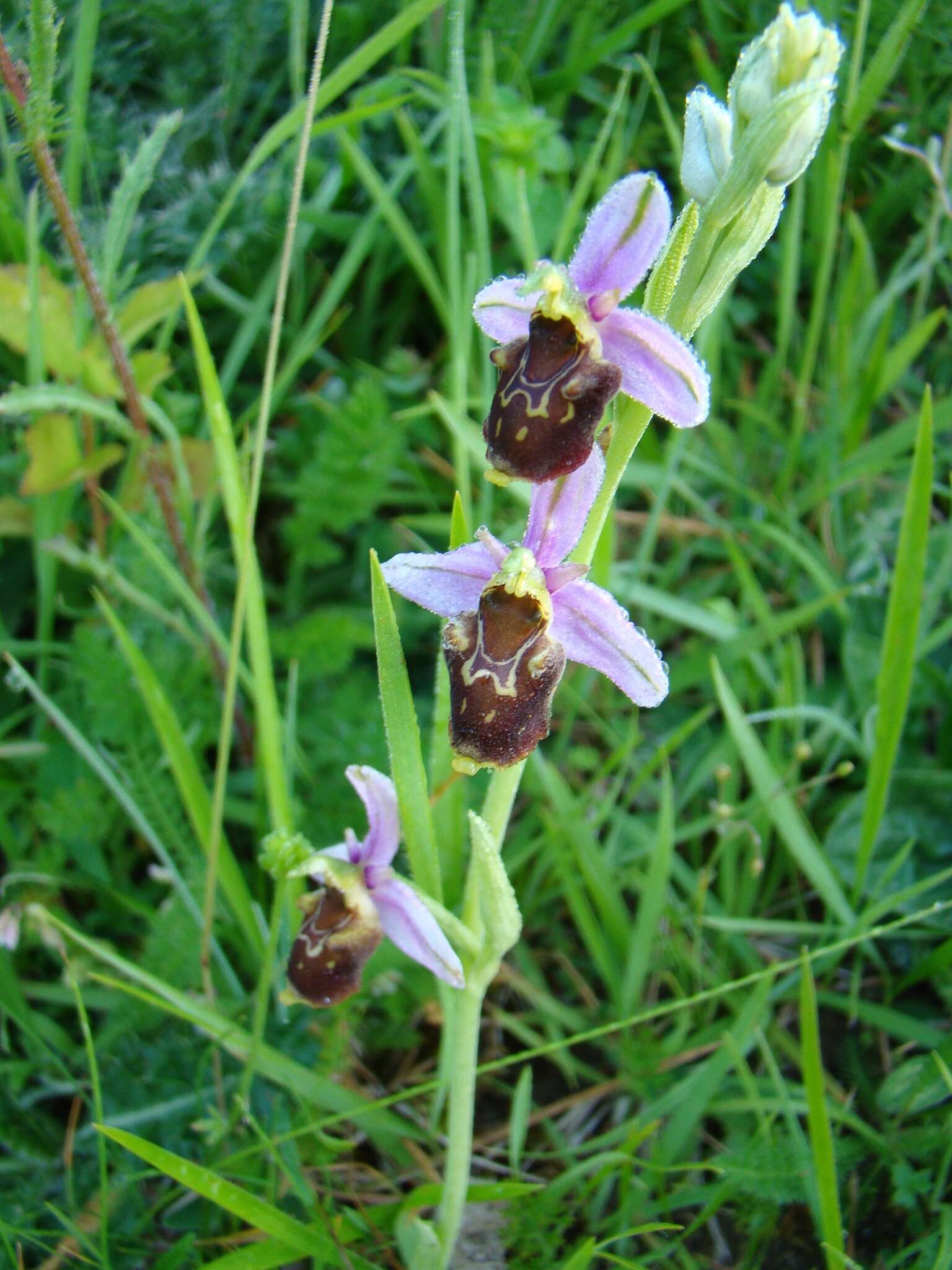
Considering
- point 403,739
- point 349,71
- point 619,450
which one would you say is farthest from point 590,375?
point 349,71

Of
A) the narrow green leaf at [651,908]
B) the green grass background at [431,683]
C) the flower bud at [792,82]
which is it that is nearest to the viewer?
the flower bud at [792,82]

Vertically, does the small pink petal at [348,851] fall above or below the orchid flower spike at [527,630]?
below

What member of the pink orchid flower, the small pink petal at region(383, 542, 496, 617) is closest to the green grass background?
the small pink petal at region(383, 542, 496, 617)

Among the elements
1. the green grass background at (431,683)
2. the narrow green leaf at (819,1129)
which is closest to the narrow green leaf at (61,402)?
the green grass background at (431,683)

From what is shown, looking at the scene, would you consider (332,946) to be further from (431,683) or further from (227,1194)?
(431,683)

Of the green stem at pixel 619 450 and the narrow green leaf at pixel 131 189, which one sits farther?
the narrow green leaf at pixel 131 189

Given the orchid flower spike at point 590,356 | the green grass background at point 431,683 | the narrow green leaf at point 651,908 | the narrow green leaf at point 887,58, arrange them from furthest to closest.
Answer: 1. the narrow green leaf at point 887,58
2. the narrow green leaf at point 651,908
3. the green grass background at point 431,683
4. the orchid flower spike at point 590,356

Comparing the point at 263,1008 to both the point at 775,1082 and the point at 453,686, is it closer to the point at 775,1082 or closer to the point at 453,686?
the point at 453,686

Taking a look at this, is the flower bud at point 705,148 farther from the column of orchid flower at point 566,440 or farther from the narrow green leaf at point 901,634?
the narrow green leaf at point 901,634

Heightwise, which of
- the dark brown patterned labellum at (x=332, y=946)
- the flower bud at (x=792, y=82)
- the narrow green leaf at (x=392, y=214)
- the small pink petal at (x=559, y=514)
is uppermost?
the flower bud at (x=792, y=82)
